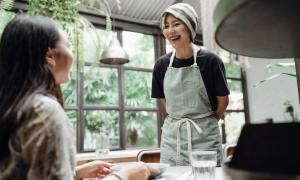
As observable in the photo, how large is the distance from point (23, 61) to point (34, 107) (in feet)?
0.58

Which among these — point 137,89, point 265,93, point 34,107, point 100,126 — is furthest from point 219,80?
point 265,93

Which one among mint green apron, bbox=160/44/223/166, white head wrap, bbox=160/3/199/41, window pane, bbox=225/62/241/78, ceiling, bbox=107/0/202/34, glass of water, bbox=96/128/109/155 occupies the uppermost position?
ceiling, bbox=107/0/202/34

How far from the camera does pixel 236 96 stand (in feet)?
19.5

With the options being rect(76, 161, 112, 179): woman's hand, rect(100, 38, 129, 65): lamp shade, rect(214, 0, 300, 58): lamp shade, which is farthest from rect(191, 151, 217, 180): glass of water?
rect(100, 38, 129, 65): lamp shade

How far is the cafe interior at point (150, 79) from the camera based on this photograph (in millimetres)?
448

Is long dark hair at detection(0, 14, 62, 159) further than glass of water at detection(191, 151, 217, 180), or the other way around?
glass of water at detection(191, 151, 217, 180)

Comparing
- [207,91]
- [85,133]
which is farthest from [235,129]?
[207,91]

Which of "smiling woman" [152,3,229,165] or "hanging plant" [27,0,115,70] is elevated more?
"hanging plant" [27,0,115,70]

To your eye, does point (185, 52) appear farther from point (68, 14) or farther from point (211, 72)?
point (68, 14)

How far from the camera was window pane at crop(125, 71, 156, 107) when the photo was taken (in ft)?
14.1

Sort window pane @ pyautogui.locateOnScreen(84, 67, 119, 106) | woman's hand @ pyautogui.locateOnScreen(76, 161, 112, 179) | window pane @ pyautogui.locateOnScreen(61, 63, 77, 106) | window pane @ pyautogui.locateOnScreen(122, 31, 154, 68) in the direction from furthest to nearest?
1. window pane @ pyautogui.locateOnScreen(122, 31, 154, 68)
2. window pane @ pyautogui.locateOnScreen(84, 67, 119, 106)
3. window pane @ pyautogui.locateOnScreen(61, 63, 77, 106)
4. woman's hand @ pyautogui.locateOnScreen(76, 161, 112, 179)

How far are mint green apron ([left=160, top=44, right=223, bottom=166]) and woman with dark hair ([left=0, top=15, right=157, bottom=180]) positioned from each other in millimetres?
687

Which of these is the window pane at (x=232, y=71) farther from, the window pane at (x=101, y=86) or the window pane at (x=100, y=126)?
the window pane at (x=100, y=126)

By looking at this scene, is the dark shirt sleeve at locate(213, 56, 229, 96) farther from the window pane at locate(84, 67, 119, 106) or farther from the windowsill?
the window pane at locate(84, 67, 119, 106)
